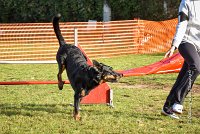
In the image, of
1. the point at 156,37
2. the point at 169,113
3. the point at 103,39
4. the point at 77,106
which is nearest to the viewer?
the point at 77,106

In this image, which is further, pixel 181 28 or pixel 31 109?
pixel 31 109

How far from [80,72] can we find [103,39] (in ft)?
36.2

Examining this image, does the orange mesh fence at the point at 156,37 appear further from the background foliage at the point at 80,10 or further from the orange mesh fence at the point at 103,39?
the background foliage at the point at 80,10

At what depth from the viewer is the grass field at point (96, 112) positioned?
4656 mm

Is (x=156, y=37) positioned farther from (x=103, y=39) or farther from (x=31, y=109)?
(x=31, y=109)

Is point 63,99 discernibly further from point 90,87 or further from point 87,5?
point 87,5

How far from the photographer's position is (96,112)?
18.2 ft

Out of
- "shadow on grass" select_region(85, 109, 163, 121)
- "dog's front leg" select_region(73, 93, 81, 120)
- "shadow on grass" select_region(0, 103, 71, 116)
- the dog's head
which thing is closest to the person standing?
"shadow on grass" select_region(85, 109, 163, 121)

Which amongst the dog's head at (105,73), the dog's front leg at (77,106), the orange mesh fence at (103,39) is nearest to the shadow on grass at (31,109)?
the dog's front leg at (77,106)

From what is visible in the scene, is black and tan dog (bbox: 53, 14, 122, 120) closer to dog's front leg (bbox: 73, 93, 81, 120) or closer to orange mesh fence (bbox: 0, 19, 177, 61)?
dog's front leg (bbox: 73, 93, 81, 120)

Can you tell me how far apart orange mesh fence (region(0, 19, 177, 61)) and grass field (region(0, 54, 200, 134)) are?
7072 mm

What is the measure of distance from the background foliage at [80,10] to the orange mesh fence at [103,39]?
2.94 m

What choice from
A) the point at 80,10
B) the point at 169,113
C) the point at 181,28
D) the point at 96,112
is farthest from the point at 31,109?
the point at 80,10

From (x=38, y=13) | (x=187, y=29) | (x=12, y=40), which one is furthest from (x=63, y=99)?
(x=38, y=13)
